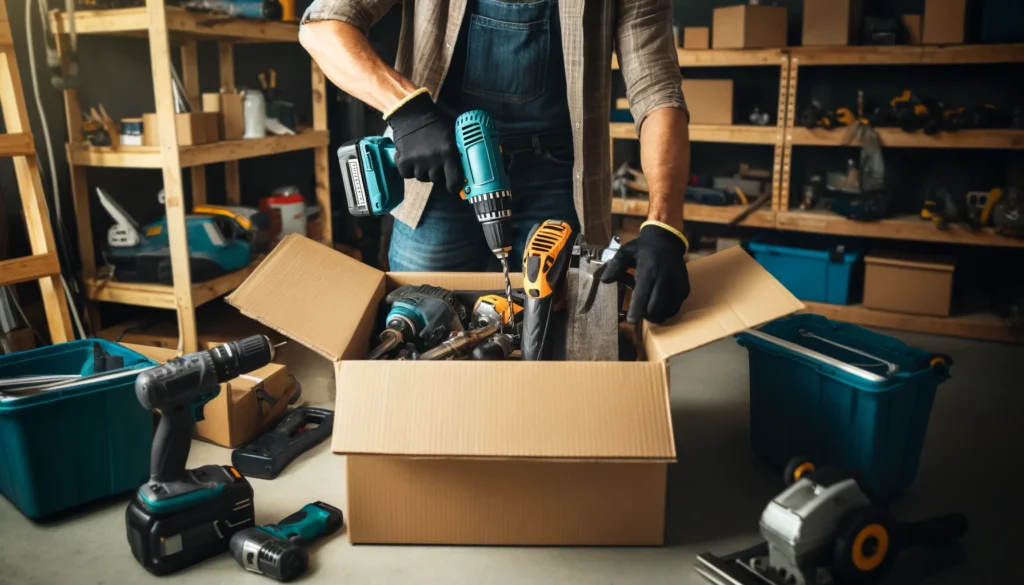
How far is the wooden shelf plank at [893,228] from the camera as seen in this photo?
10.6 ft

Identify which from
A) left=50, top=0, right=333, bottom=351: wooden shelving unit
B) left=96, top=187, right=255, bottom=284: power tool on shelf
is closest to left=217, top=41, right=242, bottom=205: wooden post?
left=50, top=0, right=333, bottom=351: wooden shelving unit

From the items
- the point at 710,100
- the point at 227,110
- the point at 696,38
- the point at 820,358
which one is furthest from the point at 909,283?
the point at 227,110

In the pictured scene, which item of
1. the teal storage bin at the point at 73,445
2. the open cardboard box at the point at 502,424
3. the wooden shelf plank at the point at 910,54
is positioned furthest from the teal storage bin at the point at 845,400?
the wooden shelf plank at the point at 910,54

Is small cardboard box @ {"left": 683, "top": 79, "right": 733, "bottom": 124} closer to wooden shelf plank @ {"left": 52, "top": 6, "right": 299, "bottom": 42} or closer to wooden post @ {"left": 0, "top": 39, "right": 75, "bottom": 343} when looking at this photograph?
wooden shelf plank @ {"left": 52, "top": 6, "right": 299, "bottom": 42}

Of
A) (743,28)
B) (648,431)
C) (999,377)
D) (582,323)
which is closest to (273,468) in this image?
(582,323)

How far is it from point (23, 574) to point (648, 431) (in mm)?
1213

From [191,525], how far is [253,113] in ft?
6.24

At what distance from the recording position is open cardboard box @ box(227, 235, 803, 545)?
1445 millimetres

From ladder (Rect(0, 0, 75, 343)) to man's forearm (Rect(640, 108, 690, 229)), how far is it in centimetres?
172

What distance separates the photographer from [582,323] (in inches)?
68.1

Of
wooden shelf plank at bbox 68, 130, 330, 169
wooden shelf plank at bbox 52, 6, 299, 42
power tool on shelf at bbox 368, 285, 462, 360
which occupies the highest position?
wooden shelf plank at bbox 52, 6, 299, 42

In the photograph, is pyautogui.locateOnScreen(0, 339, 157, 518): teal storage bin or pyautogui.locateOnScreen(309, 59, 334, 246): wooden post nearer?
pyautogui.locateOnScreen(0, 339, 157, 518): teal storage bin

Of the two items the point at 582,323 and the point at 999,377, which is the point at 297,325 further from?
the point at 999,377

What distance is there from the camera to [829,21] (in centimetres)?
341
